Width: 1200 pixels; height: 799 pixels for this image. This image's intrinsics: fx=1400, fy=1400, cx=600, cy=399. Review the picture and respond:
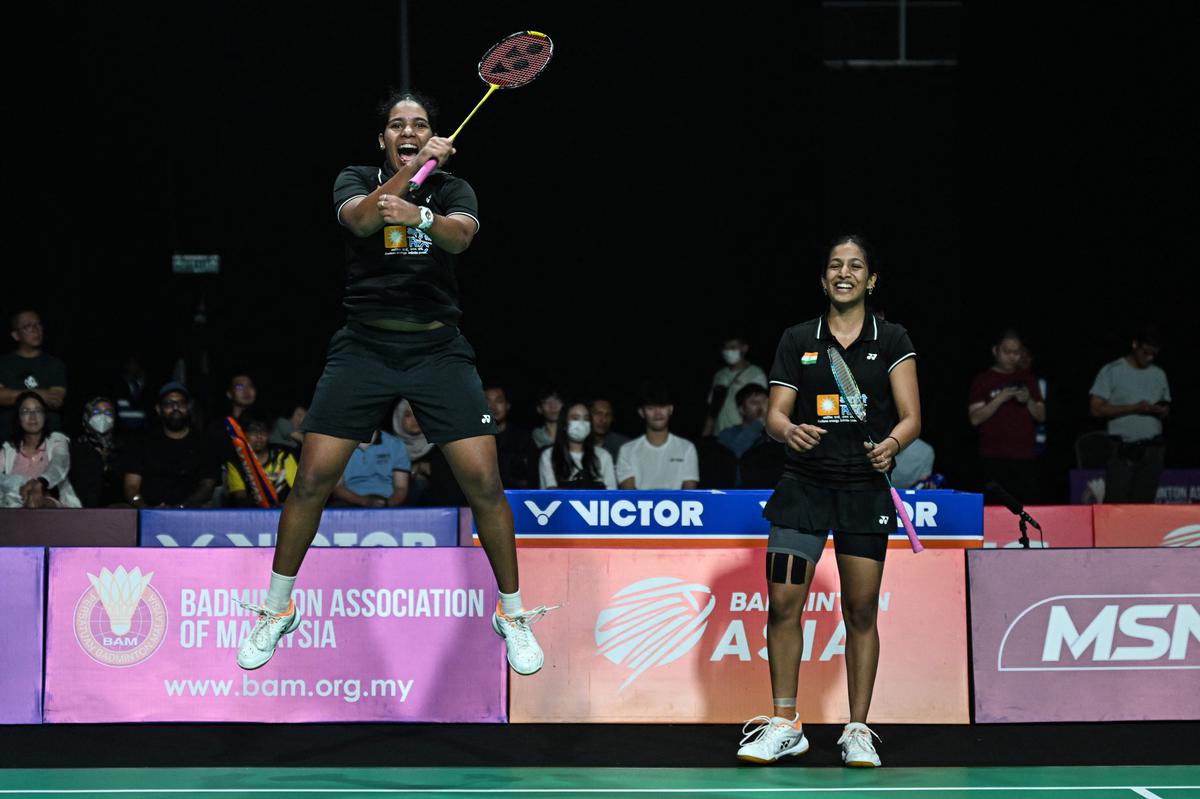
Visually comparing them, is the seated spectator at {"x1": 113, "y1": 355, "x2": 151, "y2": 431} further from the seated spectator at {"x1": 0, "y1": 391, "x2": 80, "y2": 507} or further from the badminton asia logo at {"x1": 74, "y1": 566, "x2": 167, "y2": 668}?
the badminton asia logo at {"x1": 74, "y1": 566, "x2": 167, "y2": 668}

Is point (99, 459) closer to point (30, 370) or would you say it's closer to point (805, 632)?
point (30, 370)

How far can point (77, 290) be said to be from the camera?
40.1 ft

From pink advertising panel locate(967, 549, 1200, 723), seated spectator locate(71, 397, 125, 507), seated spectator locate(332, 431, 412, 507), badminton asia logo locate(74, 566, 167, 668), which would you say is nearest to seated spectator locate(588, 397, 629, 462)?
seated spectator locate(332, 431, 412, 507)

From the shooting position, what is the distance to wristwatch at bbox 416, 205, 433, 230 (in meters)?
4.53

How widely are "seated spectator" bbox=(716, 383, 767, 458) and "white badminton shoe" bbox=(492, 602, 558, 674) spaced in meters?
5.64

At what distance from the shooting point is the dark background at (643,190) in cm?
1215

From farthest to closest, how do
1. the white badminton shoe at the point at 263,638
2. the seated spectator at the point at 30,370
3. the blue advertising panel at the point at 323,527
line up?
the seated spectator at the point at 30,370 < the blue advertising panel at the point at 323,527 < the white badminton shoe at the point at 263,638

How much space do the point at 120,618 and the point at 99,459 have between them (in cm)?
378

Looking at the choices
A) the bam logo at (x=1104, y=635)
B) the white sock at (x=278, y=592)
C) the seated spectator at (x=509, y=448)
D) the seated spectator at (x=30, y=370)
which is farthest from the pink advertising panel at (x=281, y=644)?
the seated spectator at (x=30, y=370)

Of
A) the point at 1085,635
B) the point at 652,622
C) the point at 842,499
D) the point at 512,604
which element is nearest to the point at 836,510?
the point at 842,499

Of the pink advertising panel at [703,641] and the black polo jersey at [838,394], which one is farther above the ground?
the black polo jersey at [838,394]

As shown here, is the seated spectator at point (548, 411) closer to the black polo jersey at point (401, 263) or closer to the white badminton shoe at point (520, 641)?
the white badminton shoe at point (520, 641)

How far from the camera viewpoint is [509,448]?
10.3 m

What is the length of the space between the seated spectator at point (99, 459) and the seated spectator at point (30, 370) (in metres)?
0.28
